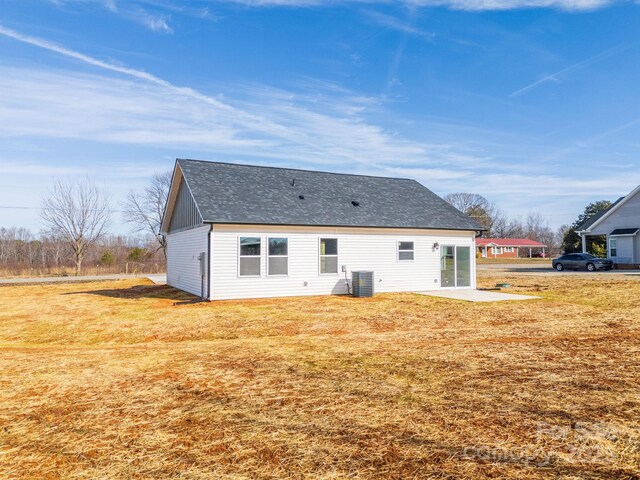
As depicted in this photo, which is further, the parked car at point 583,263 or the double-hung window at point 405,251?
the parked car at point 583,263

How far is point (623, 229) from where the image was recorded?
1280 inches

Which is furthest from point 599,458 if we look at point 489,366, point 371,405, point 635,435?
point 489,366

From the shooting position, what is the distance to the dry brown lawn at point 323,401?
3156 millimetres

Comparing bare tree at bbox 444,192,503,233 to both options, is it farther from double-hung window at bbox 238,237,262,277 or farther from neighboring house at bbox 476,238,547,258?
double-hung window at bbox 238,237,262,277

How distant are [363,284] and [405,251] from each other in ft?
10.4

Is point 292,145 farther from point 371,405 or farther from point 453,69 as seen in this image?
point 371,405

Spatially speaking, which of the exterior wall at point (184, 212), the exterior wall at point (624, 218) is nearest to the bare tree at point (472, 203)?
the exterior wall at point (624, 218)

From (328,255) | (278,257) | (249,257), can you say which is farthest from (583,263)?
(249,257)

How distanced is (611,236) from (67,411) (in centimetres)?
3987

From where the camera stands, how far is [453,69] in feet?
60.5

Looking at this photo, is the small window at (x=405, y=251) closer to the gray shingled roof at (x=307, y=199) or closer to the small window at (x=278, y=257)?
the gray shingled roof at (x=307, y=199)

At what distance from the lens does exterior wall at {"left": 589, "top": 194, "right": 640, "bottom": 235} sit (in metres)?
32.2

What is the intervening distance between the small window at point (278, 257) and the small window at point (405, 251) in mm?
5441

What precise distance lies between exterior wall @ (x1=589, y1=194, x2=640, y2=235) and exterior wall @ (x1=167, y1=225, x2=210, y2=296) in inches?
1369
